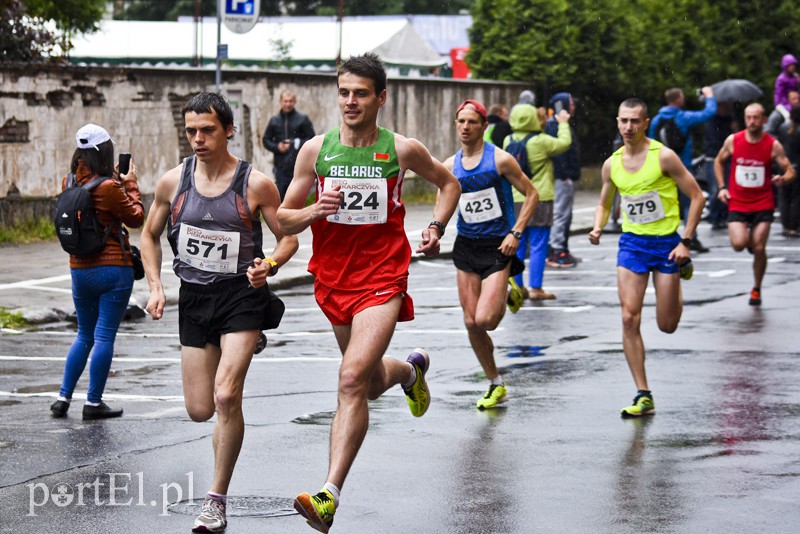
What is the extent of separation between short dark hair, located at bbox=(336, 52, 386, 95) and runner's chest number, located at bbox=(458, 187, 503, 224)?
306 cm

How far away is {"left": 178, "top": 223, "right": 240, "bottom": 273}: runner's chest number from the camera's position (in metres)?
6.68

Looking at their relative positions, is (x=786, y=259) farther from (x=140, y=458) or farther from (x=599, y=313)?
(x=140, y=458)

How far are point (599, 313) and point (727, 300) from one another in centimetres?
160

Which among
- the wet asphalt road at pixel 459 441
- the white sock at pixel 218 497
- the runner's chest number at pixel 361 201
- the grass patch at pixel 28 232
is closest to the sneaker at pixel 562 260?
the wet asphalt road at pixel 459 441

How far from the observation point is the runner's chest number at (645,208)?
31.4ft

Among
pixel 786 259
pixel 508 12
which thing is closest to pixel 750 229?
pixel 786 259

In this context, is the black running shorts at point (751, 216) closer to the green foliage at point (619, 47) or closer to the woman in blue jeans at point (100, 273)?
the woman in blue jeans at point (100, 273)

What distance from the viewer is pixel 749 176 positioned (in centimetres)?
1498

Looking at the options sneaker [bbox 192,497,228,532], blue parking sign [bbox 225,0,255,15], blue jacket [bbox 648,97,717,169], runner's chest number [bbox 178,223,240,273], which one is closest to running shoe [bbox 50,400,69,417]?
runner's chest number [bbox 178,223,240,273]

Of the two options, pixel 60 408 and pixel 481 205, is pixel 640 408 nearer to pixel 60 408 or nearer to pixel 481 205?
pixel 481 205

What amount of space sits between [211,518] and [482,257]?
12.7 ft

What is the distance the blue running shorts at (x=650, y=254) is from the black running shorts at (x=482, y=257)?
0.71 metres

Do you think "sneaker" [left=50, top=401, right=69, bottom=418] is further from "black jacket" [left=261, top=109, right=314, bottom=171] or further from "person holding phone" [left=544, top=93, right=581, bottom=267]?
"black jacket" [left=261, top=109, right=314, bottom=171]

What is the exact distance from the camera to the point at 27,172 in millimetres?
19531
